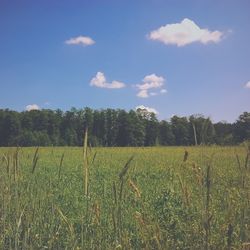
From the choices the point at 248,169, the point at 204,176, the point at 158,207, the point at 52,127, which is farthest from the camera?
the point at 52,127

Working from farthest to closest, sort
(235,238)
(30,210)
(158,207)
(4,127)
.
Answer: (4,127) → (158,207) → (30,210) → (235,238)


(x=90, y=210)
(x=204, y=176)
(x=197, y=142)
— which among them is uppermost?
Result: (x=197, y=142)

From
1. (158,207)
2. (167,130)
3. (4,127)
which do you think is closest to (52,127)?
(4,127)

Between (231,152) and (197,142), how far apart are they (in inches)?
24.0

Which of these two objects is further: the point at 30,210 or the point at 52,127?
the point at 52,127

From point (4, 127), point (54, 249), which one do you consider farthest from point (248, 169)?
point (4, 127)

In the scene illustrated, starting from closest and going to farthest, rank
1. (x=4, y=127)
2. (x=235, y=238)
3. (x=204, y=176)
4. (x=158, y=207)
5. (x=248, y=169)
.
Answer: (x=204, y=176) < (x=248, y=169) < (x=235, y=238) < (x=158, y=207) < (x=4, y=127)

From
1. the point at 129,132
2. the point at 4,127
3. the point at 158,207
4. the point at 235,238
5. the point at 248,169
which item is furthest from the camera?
the point at 129,132

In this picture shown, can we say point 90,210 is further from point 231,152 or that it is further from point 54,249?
point 231,152

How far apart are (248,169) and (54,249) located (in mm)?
1539

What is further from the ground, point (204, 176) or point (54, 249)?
point (204, 176)

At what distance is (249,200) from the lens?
2.96m

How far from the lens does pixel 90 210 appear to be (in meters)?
2.91

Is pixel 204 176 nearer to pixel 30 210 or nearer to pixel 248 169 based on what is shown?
pixel 248 169
